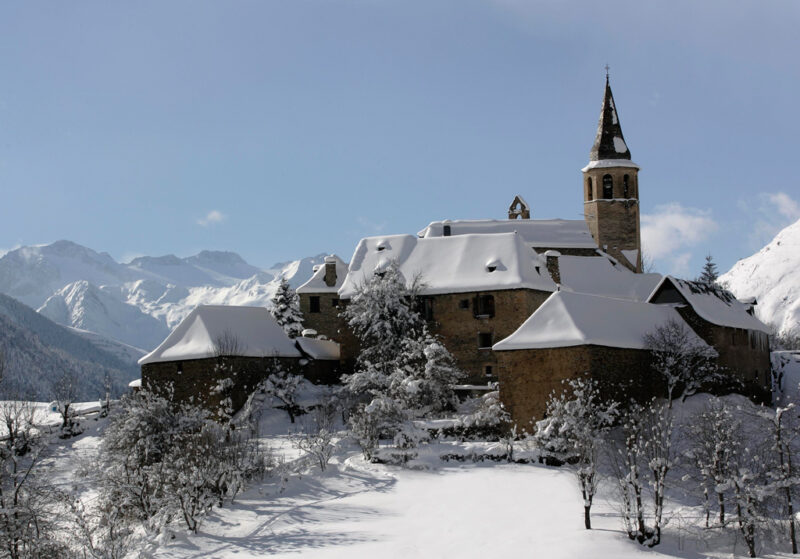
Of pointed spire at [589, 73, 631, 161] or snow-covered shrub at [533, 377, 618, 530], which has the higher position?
pointed spire at [589, 73, 631, 161]

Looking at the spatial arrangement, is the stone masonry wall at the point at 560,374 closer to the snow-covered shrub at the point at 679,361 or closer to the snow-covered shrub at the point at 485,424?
the snow-covered shrub at the point at 485,424

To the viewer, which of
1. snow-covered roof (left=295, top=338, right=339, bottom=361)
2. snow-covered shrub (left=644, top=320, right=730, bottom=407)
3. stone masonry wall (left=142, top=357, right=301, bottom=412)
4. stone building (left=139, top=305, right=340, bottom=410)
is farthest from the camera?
snow-covered roof (left=295, top=338, right=339, bottom=361)

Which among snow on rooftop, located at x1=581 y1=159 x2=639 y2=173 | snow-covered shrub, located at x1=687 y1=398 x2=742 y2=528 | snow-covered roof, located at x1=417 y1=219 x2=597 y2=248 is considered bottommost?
snow-covered shrub, located at x1=687 y1=398 x2=742 y2=528

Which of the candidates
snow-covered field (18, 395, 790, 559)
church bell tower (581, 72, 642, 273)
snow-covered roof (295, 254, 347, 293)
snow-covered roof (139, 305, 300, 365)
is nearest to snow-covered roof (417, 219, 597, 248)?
church bell tower (581, 72, 642, 273)

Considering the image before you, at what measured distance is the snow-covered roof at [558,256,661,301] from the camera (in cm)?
6969

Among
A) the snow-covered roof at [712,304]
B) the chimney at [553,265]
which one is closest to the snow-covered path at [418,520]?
the snow-covered roof at [712,304]

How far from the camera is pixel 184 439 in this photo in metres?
47.1

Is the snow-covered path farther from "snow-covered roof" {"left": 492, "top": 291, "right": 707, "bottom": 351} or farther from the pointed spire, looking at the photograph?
the pointed spire

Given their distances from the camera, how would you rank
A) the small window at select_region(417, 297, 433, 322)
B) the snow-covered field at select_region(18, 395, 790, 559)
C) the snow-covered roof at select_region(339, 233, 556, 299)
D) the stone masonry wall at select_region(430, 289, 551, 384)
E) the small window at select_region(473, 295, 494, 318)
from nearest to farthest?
the snow-covered field at select_region(18, 395, 790, 559)
the stone masonry wall at select_region(430, 289, 551, 384)
the small window at select_region(473, 295, 494, 318)
the snow-covered roof at select_region(339, 233, 556, 299)
the small window at select_region(417, 297, 433, 322)

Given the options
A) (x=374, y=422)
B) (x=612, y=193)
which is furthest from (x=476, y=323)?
(x=612, y=193)

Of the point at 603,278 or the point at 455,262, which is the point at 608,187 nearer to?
the point at 603,278

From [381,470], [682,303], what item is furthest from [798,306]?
[381,470]

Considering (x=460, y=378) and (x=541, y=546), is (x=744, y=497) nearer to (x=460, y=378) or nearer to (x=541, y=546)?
(x=541, y=546)

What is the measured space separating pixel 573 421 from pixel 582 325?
6.35 metres
